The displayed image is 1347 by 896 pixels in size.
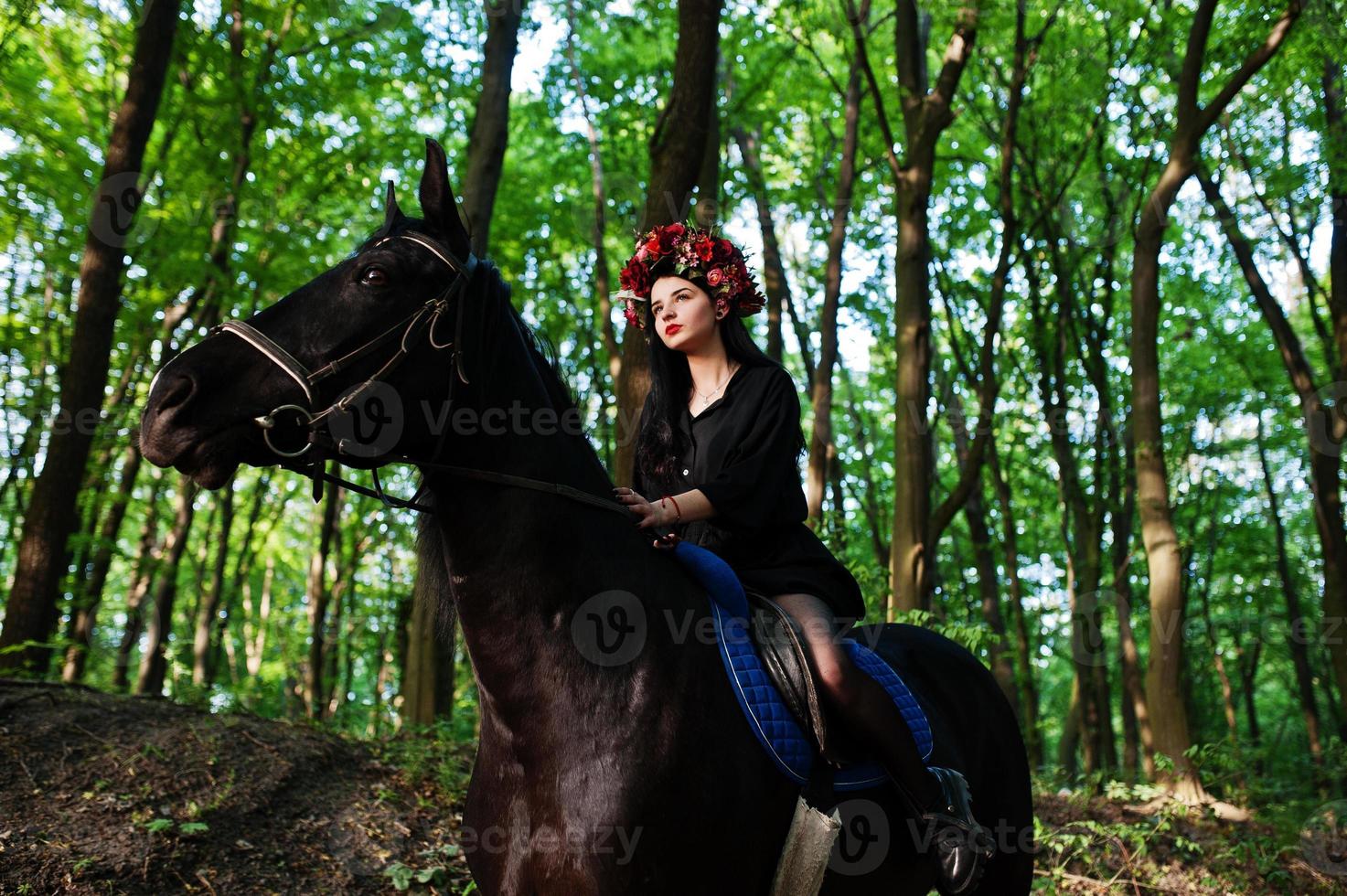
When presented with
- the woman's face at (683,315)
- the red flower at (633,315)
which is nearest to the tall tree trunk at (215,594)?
the red flower at (633,315)

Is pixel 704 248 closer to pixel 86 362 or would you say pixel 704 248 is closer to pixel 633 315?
pixel 633 315

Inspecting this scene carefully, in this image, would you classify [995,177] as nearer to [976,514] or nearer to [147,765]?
[976,514]

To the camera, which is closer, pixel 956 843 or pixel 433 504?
pixel 433 504

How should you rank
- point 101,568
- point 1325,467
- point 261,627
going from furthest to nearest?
point 261,627 < point 1325,467 < point 101,568

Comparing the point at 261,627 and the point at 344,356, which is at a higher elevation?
the point at 261,627

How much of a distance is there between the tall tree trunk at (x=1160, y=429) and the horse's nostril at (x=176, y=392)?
9905mm

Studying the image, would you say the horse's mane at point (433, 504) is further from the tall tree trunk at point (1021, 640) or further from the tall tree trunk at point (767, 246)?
the tall tree trunk at point (1021, 640)

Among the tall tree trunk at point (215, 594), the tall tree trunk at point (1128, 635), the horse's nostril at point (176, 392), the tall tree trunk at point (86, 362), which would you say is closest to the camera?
the horse's nostril at point (176, 392)

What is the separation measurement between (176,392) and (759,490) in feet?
5.78

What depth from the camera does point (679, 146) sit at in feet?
26.1

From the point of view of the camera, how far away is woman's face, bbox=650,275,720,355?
140 inches

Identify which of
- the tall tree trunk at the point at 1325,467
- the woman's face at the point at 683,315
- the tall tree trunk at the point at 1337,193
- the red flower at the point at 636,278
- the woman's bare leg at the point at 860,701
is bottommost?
the woman's bare leg at the point at 860,701

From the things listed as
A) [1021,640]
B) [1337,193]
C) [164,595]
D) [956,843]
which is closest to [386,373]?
[956,843]

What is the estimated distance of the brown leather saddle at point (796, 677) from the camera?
3096mm
